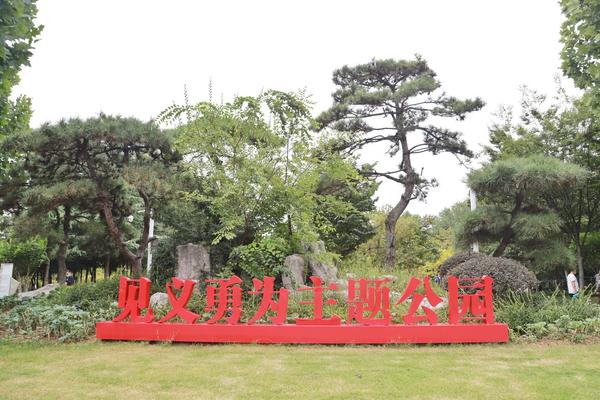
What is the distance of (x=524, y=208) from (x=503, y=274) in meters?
5.13

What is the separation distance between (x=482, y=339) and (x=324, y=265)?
15.5 feet

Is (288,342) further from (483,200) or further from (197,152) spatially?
(483,200)

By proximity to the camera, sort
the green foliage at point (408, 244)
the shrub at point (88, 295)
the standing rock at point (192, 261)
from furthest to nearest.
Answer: the green foliage at point (408, 244)
the standing rock at point (192, 261)
the shrub at point (88, 295)

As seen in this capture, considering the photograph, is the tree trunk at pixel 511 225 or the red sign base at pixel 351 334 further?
the tree trunk at pixel 511 225

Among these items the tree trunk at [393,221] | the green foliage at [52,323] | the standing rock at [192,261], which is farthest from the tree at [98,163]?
the tree trunk at [393,221]

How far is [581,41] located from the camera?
7.30 metres

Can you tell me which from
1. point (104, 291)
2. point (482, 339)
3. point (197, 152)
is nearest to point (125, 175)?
point (197, 152)

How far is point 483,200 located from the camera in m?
15.7

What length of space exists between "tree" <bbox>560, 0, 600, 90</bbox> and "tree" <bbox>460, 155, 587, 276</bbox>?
537cm

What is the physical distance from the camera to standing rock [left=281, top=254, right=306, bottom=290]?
962cm

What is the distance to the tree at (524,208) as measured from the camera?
12.4 metres

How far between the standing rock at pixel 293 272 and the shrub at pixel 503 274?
3.10 m

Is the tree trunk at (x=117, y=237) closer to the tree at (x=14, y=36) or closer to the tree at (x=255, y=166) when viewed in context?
the tree at (x=255, y=166)

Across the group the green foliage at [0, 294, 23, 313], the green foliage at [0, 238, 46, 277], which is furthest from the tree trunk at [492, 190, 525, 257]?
the green foliage at [0, 238, 46, 277]
